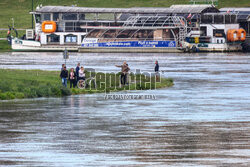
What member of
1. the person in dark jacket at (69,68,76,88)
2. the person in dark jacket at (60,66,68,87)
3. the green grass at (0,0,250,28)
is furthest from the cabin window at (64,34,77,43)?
the person in dark jacket at (60,66,68,87)

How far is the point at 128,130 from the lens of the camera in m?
25.8

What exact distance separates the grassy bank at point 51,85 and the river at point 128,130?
151cm

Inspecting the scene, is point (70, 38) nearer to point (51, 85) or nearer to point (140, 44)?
point (140, 44)

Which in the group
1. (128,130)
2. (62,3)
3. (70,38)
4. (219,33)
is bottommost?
(128,130)

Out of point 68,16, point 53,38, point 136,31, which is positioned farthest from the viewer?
point 68,16

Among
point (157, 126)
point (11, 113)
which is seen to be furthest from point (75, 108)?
point (157, 126)

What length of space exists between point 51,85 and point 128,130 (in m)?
19.1

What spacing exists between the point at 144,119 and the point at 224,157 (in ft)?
33.0

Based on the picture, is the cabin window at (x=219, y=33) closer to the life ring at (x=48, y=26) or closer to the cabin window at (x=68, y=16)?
the cabin window at (x=68, y=16)

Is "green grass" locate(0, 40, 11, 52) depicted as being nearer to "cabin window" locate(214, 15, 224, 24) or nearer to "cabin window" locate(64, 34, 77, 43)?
"cabin window" locate(64, 34, 77, 43)

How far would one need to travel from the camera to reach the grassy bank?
1614 inches

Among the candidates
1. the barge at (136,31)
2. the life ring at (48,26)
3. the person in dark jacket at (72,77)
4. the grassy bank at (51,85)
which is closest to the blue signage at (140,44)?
the barge at (136,31)

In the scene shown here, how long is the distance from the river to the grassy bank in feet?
4.96

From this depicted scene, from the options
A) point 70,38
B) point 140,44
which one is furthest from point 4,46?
point 140,44
